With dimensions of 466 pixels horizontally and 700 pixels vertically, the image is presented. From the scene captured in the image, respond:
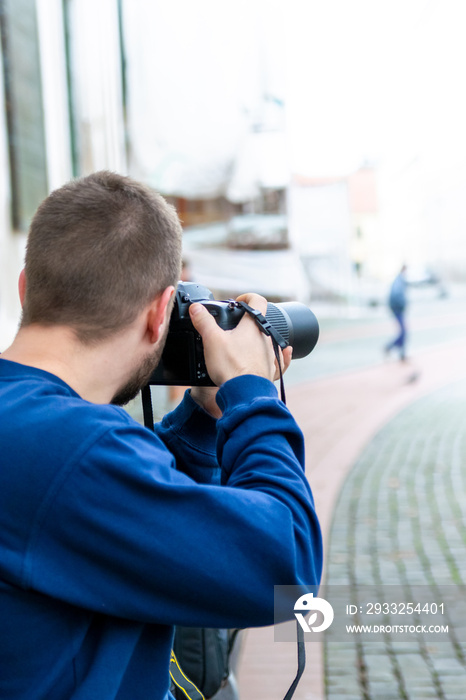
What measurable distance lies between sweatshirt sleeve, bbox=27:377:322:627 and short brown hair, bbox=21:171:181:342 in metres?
0.18

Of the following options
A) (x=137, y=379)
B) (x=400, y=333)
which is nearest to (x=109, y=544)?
(x=137, y=379)

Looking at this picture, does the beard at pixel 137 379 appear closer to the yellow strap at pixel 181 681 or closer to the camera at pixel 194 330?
the camera at pixel 194 330

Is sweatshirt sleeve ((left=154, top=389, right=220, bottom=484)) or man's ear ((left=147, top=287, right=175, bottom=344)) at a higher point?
man's ear ((left=147, top=287, right=175, bottom=344))

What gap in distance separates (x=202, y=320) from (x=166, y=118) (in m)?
6.38

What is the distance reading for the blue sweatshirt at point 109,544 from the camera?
90 cm

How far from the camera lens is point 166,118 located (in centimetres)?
718

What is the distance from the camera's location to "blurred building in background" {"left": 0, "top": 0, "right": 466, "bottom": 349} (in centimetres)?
524

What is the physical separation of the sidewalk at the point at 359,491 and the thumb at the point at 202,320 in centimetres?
210

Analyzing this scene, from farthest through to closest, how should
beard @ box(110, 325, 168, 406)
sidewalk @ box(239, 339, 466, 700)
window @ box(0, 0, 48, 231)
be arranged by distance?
1. window @ box(0, 0, 48, 231)
2. sidewalk @ box(239, 339, 466, 700)
3. beard @ box(110, 325, 168, 406)

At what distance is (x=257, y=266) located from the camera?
902 centimetres

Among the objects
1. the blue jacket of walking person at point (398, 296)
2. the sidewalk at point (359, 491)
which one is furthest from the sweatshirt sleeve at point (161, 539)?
the blue jacket of walking person at point (398, 296)

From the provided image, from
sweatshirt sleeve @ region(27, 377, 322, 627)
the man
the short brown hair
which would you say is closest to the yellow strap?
the man

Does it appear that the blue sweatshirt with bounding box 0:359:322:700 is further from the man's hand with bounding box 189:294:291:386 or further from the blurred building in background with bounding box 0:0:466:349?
the blurred building in background with bounding box 0:0:466:349

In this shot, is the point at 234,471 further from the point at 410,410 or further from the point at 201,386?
the point at 410,410
